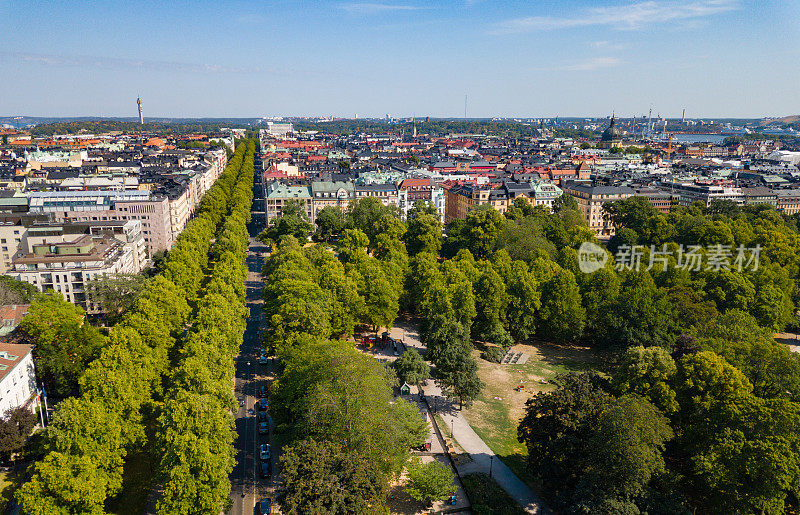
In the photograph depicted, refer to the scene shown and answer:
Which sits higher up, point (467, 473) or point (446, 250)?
point (446, 250)

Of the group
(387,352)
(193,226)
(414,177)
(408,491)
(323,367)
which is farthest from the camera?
(414,177)

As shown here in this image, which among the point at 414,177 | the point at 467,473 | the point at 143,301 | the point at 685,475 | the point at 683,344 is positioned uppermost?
the point at 414,177

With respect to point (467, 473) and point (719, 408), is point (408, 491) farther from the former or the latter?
point (719, 408)

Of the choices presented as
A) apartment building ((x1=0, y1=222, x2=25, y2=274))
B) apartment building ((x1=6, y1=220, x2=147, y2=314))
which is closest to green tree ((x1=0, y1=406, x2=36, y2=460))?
apartment building ((x1=6, y1=220, x2=147, y2=314))

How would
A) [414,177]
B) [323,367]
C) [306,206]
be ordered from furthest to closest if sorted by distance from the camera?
[414,177], [306,206], [323,367]

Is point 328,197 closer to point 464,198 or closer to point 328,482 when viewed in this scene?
point 464,198

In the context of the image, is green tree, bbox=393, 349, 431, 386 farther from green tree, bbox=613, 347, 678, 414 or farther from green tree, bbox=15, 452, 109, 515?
green tree, bbox=15, 452, 109, 515

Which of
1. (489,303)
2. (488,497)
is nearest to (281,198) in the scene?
(489,303)

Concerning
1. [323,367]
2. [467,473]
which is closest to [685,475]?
[467,473]
